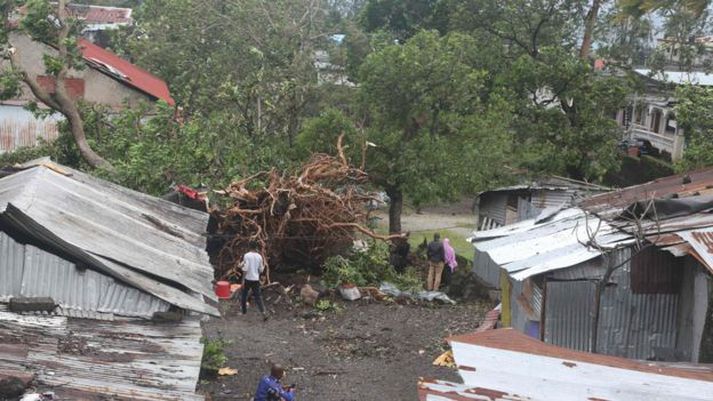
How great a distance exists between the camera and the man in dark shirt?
17.8 metres

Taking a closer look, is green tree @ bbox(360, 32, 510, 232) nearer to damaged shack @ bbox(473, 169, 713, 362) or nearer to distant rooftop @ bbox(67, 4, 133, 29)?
damaged shack @ bbox(473, 169, 713, 362)

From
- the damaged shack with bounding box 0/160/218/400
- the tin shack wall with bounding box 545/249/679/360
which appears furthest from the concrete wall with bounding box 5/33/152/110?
the tin shack wall with bounding box 545/249/679/360

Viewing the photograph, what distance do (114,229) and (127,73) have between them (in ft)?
60.8

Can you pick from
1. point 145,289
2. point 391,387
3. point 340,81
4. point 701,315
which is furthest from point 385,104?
point 145,289

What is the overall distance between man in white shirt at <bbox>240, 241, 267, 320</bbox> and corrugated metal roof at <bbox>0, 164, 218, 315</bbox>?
2.95 m

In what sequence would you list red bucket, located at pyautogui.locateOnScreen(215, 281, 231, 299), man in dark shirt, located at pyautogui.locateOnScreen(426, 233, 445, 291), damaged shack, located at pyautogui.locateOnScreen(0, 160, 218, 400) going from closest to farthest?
damaged shack, located at pyautogui.locateOnScreen(0, 160, 218, 400) < red bucket, located at pyautogui.locateOnScreen(215, 281, 231, 299) < man in dark shirt, located at pyautogui.locateOnScreen(426, 233, 445, 291)

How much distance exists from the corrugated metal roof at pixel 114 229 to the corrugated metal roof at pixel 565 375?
226 cm

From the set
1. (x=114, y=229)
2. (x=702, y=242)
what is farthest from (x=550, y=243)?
(x=114, y=229)

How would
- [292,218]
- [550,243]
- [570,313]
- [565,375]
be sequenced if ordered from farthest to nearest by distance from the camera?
[292,218], [550,243], [570,313], [565,375]

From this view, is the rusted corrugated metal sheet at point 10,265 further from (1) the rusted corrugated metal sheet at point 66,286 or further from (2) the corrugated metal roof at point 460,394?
(2) the corrugated metal roof at point 460,394

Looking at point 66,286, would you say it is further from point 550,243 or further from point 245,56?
point 245,56

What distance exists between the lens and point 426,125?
20.7 meters

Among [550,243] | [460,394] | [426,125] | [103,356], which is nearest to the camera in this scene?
[103,356]

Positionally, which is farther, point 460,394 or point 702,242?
point 702,242
